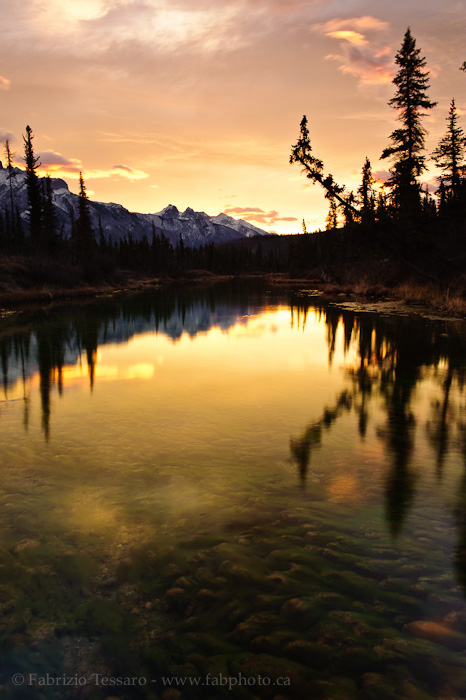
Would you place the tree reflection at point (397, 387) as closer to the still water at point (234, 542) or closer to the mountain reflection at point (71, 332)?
the still water at point (234, 542)

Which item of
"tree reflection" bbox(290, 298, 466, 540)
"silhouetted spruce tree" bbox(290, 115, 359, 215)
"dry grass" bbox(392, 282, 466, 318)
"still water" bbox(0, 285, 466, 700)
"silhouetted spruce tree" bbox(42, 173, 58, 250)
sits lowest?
"still water" bbox(0, 285, 466, 700)

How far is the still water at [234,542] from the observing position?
10.2 feet

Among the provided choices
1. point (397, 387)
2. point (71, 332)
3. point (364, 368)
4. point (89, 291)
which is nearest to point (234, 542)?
point (397, 387)

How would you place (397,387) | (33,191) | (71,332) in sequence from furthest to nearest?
1. (33,191)
2. (71,332)
3. (397,387)

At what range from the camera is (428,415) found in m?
8.69

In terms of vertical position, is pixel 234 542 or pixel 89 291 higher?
pixel 89 291

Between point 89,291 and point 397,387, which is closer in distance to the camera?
point 397,387

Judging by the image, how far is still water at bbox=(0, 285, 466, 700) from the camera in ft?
10.2

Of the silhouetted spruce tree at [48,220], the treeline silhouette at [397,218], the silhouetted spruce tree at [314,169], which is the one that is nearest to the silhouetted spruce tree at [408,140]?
the treeline silhouette at [397,218]

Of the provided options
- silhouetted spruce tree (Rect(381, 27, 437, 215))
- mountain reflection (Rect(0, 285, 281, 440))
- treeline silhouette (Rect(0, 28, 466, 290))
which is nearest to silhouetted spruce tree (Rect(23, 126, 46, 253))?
treeline silhouette (Rect(0, 28, 466, 290))

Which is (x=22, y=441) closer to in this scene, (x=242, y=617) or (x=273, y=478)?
(x=273, y=478)

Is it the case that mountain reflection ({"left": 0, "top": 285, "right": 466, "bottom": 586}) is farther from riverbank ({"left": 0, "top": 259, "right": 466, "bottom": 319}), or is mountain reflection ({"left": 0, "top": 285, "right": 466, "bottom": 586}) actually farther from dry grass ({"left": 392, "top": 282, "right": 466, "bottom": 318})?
riverbank ({"left": 0, "top": 259, "right": 466, "bottom": 319})

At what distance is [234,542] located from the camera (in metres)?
4.48

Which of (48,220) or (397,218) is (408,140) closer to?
(397,218)
